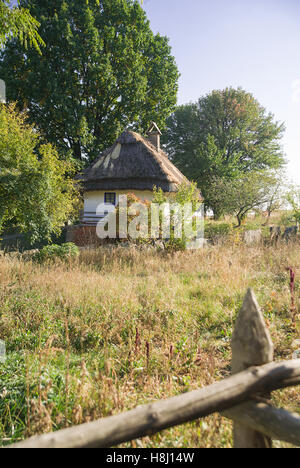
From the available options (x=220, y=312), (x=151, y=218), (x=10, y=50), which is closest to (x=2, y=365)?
(x=220, y=312)

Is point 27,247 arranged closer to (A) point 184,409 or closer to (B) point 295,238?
(B) point 295,238

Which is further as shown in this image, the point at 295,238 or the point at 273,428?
the point at 295,238

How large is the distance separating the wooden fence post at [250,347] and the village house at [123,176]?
662 inches

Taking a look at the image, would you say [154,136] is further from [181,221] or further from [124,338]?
[124,338]

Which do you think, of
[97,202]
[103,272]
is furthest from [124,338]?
[97,202]

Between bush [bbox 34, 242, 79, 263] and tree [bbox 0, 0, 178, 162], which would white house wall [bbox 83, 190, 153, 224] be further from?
bush [bbox 34, 242, 79, 263]

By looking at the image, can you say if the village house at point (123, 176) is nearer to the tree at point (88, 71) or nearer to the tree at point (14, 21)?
the tree at point (88, 71)

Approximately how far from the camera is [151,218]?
10.5 m

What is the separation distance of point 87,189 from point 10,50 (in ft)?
32.2

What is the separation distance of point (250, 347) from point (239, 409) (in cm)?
32

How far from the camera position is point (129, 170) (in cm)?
1878

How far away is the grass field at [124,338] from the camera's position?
7.56ft

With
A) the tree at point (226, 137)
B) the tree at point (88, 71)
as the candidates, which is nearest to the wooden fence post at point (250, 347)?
the tree at point (88, 71)

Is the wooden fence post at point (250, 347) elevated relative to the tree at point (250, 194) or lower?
lower
